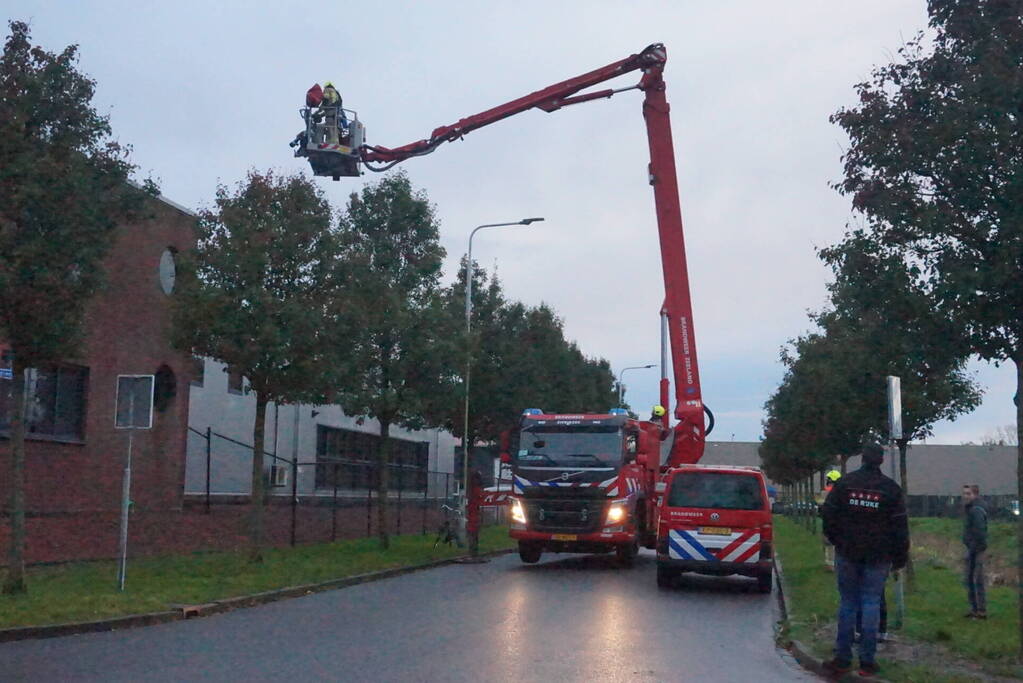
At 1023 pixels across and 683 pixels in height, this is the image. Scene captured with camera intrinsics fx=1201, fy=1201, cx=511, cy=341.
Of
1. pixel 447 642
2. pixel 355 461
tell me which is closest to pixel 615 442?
pixel 447 642

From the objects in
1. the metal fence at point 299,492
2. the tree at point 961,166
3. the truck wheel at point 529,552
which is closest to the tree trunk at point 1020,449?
the tree at point 961,166

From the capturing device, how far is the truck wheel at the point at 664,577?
19.8m

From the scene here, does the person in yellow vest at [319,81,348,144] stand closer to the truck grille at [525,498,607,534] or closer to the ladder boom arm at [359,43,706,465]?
the ladder boom arm at [359,43,706,465]

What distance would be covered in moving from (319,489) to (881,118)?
25.4m

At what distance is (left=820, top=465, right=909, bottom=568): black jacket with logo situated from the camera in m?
10.6

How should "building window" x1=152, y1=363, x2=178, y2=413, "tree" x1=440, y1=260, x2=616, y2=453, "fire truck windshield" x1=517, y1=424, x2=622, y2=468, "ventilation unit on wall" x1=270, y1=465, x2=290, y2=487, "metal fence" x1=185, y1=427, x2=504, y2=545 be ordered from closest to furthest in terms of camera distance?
"fire truck windshield" x1=517, y1=424, x2=622, y2=468 → "building window" x1=152, y1=363, x2=178, y2=413 → "metal fence" x1=185, y1=427, x2=504, y2=545 → "ventilation unit on wall" x1=270, y1=465, x2=290, y2=487 → "tree" x1=440, y1=260, x2=616, y2=453

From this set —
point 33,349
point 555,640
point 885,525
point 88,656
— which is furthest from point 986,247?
point 33,349

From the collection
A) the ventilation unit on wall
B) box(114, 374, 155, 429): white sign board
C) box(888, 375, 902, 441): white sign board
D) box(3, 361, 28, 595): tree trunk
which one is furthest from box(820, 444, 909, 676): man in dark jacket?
the ventilation unit on wall

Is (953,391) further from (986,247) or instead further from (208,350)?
(208,350)

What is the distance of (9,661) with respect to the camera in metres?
10.6

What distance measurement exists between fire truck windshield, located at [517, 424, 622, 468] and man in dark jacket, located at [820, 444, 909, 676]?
12.4 meters

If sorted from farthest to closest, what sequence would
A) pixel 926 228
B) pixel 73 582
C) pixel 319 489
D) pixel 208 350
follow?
pixel 319 489
pixel 208 350
pixel 73 582
pixel 926 228

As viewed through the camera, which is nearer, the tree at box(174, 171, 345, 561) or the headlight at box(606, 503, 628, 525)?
the tree at box(174, 171, 345, 561)

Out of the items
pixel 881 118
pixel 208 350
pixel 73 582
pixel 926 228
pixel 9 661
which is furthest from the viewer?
pixel 208 350
